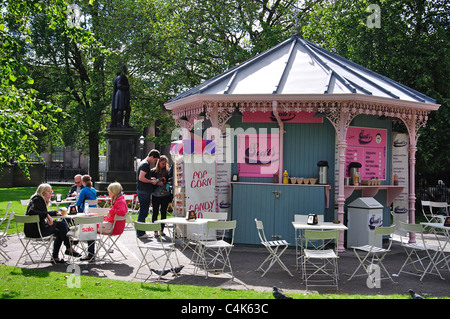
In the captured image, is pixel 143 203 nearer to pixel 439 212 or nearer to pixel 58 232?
pixel 58 232

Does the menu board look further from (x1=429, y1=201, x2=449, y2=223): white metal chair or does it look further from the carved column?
(x1=429, y1=201, x2=449, y2=223): white metal chair

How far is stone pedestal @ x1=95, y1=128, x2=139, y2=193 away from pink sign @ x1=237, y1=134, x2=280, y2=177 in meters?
9.18

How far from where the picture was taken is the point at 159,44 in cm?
2358

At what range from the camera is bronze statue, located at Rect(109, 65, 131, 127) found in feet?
64.9

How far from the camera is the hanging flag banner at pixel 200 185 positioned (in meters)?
10.3

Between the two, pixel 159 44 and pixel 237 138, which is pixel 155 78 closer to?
pixel 159 44

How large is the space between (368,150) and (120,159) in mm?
11257

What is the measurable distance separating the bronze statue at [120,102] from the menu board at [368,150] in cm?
1158

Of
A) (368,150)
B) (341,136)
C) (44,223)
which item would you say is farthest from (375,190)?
(44,223)

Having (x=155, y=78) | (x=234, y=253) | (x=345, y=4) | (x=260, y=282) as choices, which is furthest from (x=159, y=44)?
(x=260, y=282)

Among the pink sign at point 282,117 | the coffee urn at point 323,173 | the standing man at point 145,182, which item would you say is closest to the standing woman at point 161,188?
the standing man at point 145,182

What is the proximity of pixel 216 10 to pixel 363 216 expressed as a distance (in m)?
15.3

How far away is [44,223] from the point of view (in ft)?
26.6

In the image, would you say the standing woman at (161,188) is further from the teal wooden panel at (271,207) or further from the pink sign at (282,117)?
the pink sign at (282,117)
